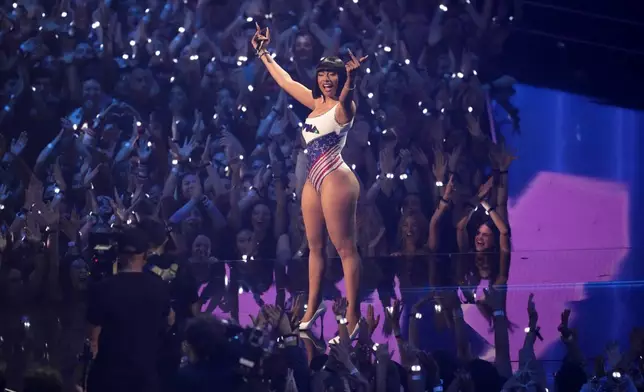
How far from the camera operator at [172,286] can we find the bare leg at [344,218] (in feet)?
7.97

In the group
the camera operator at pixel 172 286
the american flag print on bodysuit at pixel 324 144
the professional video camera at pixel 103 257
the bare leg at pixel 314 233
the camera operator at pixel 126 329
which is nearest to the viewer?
the camera operator at pixel 126 329

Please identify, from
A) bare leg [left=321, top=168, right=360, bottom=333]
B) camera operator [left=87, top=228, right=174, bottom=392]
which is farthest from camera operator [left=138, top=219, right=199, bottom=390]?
bare leg [left=321, top=168, right=360, bottom=333]

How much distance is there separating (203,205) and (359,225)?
129cm

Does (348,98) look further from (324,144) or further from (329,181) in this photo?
(329,181)

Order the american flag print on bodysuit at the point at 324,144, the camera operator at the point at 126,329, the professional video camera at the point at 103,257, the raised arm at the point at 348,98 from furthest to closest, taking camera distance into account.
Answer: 1. the american flag print on bodysuit at the point at 324,144
2. the raised arm at the point at 348,98
3. the professional video camera at the point at 103,257
4. the camera operator at the point at 126,329

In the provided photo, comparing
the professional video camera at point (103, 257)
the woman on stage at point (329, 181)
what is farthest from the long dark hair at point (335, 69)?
the professional video camera at point (103, 257)

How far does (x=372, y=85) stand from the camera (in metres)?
7.64

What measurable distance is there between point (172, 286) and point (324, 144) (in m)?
2.71

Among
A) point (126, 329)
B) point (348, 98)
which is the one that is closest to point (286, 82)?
point (348, 98)

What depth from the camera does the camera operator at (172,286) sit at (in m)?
3.42

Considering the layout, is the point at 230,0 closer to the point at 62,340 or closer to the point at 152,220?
the point at 62,340

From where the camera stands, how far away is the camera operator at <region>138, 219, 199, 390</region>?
342cm

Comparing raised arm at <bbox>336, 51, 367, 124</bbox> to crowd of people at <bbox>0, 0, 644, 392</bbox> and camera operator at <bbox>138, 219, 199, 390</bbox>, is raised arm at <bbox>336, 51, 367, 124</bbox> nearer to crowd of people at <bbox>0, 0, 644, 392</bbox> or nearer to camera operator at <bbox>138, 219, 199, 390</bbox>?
crowd of people at <bbox>0, 0, 644, 392</bbox>

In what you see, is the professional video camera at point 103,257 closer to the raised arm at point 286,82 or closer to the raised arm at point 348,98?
the raised arm at point 348,98
